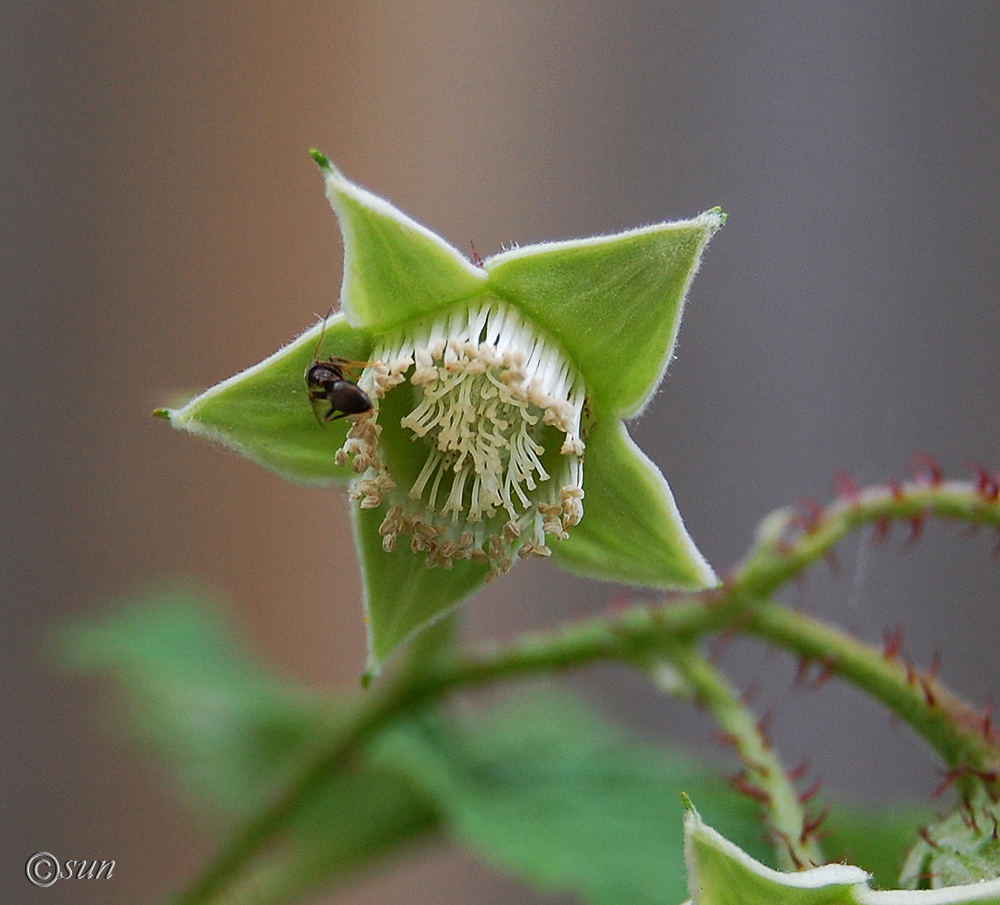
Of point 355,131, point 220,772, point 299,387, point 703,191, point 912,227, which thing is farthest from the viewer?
point 355,131

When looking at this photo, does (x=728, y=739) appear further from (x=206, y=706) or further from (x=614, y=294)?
(x=206, y=706)

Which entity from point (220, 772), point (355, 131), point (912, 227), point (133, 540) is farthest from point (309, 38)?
point (220, 772)

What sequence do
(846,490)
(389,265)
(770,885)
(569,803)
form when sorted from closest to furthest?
1. (770,885)
2. (389,265)
3. (846,490)
4. (569,803)

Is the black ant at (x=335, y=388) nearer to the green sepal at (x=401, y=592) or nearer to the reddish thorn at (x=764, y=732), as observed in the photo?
the green sepal at (x=401, y=592)

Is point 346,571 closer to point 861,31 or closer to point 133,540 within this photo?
point 133,540

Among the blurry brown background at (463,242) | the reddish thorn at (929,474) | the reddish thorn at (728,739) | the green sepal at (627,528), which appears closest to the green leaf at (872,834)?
the reddish thorn at (728,739)

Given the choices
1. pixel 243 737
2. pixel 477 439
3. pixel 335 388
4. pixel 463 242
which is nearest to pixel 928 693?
pixel 477 439
